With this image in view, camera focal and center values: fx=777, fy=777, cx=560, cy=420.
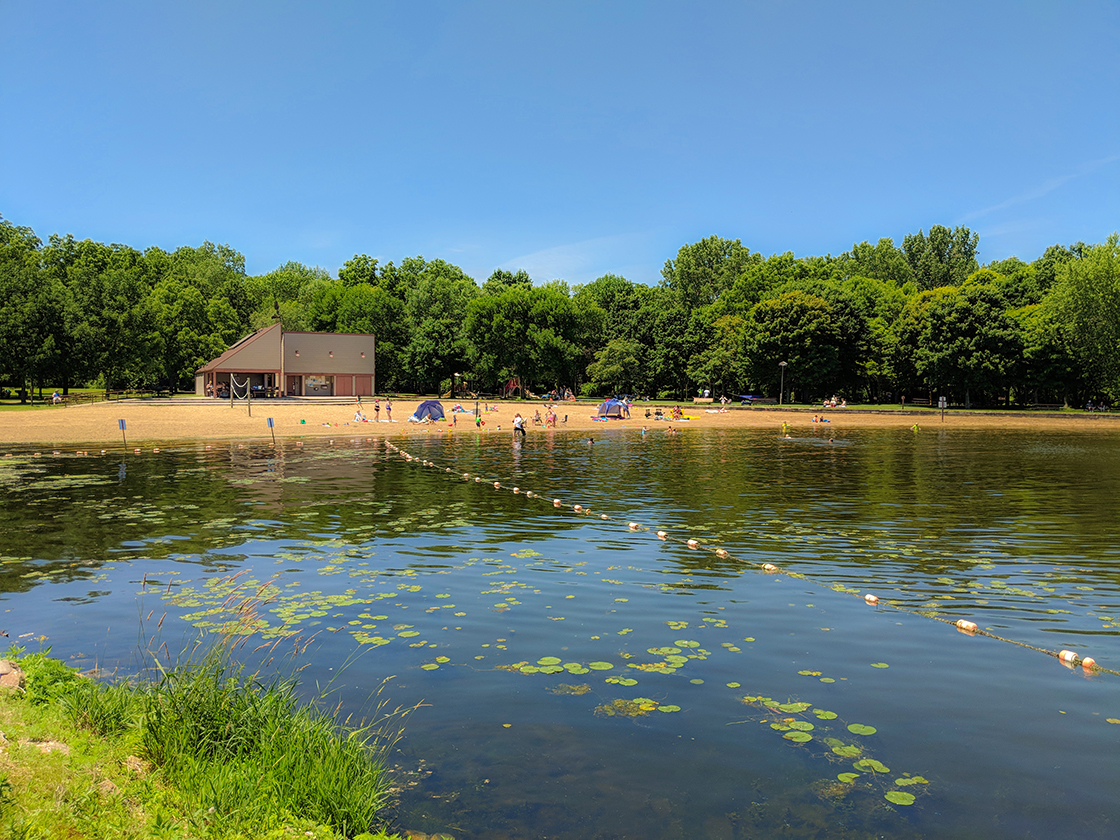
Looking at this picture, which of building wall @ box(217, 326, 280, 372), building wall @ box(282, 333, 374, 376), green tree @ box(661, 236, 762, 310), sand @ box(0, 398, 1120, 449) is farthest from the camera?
→ green tree @ box(661, 236, 762, 310)

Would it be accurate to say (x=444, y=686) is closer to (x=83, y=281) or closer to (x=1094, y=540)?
(x=1094, y=540)

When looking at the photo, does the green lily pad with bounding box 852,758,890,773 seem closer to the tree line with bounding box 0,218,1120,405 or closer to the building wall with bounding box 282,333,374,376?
A: the tree line with bounding box 0,218,1120,405

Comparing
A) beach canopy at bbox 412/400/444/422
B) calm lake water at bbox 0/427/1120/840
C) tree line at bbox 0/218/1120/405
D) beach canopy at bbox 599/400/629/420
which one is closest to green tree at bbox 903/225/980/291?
tree line at bbox 0/218/1120/405

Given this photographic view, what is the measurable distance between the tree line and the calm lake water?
7575 cm

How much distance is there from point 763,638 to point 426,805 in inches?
228

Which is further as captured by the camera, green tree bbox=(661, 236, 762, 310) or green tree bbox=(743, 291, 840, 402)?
green tree bbox=(661, 236, 762, 310)

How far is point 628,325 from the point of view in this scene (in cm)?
12688

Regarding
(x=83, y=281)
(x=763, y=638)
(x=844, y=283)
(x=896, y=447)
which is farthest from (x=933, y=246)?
(x=763, y=638)

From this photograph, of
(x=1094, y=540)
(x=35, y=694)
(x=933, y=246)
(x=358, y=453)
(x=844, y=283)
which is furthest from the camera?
(x=933, y=246)

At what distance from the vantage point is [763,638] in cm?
1075

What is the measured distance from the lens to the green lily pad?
706cm

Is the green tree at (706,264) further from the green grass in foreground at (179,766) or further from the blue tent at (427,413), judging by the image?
the green grass in foreground at (179,766)

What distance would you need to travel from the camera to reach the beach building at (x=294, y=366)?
99438mm

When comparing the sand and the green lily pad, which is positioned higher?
the sand
